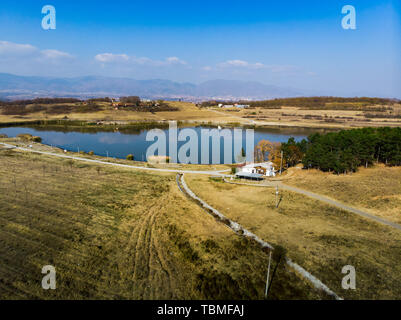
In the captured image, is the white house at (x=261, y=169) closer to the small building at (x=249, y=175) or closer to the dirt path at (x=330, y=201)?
the small building at (x=249, y=175)

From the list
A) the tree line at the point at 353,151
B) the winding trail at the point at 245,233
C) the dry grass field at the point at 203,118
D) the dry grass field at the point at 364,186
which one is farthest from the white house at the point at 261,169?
the dry grass field at the point at 203,118

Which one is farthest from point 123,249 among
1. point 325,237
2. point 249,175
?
point 249,175

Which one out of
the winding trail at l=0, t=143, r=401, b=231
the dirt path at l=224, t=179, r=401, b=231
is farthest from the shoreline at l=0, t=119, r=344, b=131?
the dirt path at l=224, t=179, r=401, b=231

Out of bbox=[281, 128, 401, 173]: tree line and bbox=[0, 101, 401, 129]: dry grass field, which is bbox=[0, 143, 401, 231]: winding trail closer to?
bbox=[281, 128, 401, 173]: tree line
